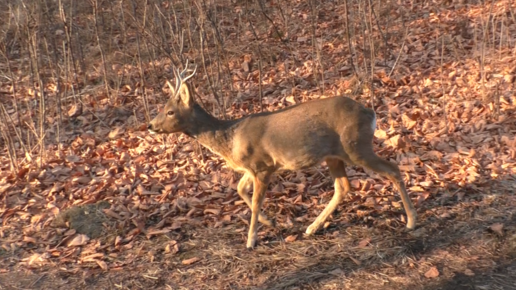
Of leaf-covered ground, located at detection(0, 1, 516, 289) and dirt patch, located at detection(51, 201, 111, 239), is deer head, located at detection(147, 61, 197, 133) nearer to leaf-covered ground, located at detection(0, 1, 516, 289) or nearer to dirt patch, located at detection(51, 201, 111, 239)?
leaf-covered ground, located at detection(0, 1, 516, 289)

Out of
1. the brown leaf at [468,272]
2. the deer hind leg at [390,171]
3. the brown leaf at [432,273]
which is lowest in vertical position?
the brown leaf at [468,272]

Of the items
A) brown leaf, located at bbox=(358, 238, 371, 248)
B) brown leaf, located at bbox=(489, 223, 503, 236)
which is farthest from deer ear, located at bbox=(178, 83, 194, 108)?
brown leaf, located at bbox=(489, 223, 503, 236)

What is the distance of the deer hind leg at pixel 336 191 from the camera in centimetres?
631

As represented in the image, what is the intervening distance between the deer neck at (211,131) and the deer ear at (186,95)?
0.30 feet

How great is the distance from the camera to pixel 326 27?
12.3 metres

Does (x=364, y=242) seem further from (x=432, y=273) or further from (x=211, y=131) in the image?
(x=211, y=131)

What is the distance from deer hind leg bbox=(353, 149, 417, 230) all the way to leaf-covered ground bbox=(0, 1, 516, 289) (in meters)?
0.14

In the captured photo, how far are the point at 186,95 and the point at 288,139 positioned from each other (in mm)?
1207

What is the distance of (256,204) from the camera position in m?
6.19

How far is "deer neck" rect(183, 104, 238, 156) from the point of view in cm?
647

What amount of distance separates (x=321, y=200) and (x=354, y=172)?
0.74 metres

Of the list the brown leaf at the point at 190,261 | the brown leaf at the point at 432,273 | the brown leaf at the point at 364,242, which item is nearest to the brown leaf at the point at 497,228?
the brown leaf at the point at 432,273

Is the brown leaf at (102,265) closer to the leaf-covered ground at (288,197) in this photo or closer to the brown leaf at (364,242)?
the leaf-covered ground at (288,197)

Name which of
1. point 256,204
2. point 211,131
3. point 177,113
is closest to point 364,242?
point 256,204
